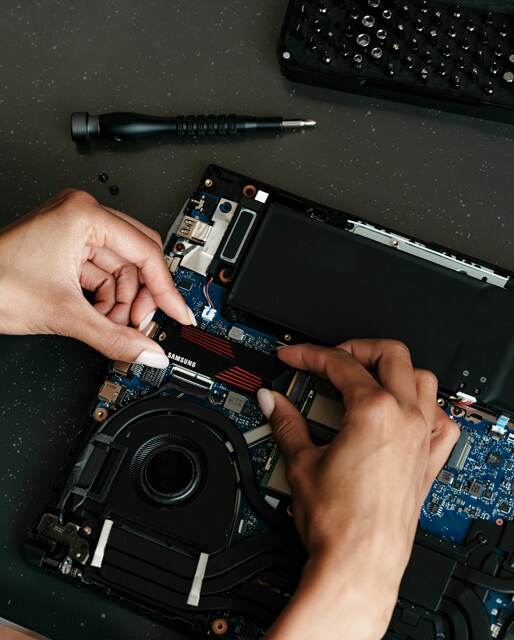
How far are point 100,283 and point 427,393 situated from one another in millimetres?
1117

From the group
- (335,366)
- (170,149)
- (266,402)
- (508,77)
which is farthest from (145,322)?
(508,77)

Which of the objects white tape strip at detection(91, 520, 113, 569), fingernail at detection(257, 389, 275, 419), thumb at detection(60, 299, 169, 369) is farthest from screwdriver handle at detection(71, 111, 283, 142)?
white tape strip at detection(91, 520, 113, 569)

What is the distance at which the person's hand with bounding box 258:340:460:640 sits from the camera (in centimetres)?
191

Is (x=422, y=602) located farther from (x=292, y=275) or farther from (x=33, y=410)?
(x=33, y=410)

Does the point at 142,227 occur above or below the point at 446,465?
above

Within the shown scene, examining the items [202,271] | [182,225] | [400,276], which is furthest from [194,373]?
[400,276]

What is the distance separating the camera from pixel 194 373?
233 centimetres

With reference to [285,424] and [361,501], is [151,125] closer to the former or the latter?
[285,424]

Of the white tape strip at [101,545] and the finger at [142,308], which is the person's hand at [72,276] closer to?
the finger at [142,308]

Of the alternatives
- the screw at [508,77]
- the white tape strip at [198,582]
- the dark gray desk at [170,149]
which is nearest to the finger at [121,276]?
the dark gray desk at [170,149]

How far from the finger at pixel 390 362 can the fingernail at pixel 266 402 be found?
260 mm

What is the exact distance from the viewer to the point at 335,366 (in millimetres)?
2141

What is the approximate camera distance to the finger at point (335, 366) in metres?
2.06

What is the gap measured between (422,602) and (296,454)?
551 millimetres
